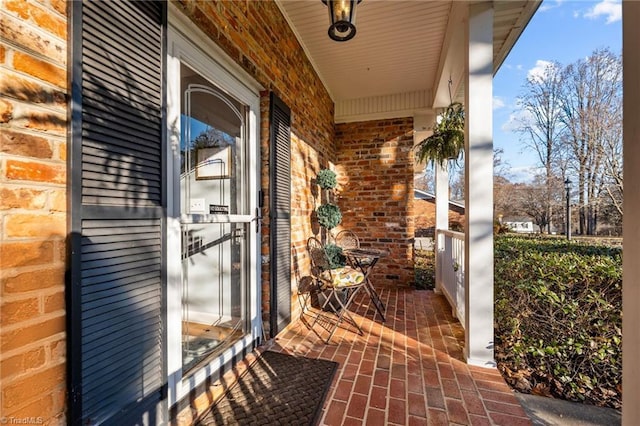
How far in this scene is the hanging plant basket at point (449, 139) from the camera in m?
3.09

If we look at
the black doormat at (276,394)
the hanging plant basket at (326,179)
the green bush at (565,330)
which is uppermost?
the hanging plant basket at (326,179)

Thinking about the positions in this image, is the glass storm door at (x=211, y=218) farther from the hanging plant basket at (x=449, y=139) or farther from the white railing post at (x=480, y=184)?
the hanging plant basket at (x=449, y=139)

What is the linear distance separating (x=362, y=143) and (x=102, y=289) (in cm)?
404

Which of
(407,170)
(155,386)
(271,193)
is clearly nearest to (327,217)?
(271,193)

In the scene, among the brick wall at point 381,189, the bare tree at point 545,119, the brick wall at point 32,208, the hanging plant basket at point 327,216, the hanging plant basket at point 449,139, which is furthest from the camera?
the bare tree at point 545,119

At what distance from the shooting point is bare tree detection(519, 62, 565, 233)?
25.0 feet

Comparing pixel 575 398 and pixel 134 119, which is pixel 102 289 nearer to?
pixel 134 119

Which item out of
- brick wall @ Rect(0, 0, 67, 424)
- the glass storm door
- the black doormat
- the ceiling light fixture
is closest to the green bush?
the black doormat

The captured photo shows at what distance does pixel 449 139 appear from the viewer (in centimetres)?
311

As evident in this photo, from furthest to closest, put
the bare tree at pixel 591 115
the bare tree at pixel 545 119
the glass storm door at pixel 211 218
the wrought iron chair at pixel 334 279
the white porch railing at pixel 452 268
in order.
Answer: the bare tree at pixel 545 119 → the bare tree at pixel 591 115 → the white porch railing at pixel 452 268 → the wrought iron chair at pixel 334 279 → the glass storm door at pixel 211 218

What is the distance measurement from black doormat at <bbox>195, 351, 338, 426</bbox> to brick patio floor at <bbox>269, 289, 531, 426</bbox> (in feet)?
0.30

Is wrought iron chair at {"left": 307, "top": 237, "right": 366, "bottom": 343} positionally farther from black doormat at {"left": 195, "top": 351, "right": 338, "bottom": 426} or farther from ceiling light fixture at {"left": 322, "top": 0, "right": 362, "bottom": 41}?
ceiling light fixture at {"left": 322, "top": 0, "right": 362, "bottom": 41}

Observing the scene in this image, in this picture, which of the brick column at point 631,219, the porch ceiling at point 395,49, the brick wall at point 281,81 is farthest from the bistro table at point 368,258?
the porch ceiling at point 395,49

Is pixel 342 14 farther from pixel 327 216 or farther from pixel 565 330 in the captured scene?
pixel 565 330
